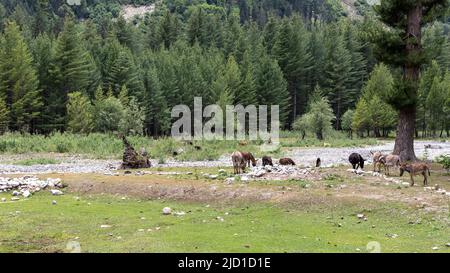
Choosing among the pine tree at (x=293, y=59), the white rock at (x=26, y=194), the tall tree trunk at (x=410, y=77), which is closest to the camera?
the white rock at (x=26, y=194)

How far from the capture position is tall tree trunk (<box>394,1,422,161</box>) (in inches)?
1126

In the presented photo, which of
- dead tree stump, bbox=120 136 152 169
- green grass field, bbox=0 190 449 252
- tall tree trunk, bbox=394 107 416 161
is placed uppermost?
tall tree trunk, bbox=394 107 416 161

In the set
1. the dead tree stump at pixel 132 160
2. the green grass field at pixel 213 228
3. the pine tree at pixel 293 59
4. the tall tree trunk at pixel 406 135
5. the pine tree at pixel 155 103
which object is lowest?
the green grass field at pixel 213 228

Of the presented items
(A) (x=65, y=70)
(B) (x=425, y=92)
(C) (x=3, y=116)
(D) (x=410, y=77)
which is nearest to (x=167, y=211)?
(D) (x=410, y=77)

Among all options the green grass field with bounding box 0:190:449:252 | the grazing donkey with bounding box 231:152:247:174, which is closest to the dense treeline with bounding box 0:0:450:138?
the grazing donkey with bounding box 231:152:247:174

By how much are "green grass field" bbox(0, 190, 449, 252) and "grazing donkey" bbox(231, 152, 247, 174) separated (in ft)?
22.5

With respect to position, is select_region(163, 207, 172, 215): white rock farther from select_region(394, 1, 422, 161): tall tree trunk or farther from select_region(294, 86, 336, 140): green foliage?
select_region(294, 86, 336, 140): green foliage

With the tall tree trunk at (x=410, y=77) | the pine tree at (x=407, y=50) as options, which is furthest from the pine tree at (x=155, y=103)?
the tall tree trunk at (x=410, y=77)

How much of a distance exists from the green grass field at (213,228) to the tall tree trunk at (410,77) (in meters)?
12.8

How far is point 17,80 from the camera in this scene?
72062 millimetres

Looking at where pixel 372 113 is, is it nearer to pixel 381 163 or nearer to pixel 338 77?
pixel 338 77

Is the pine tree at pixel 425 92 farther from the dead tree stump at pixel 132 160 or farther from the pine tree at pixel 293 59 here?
the dead tree stump at pixel 132 160

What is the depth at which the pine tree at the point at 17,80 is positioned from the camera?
71.6 meters
